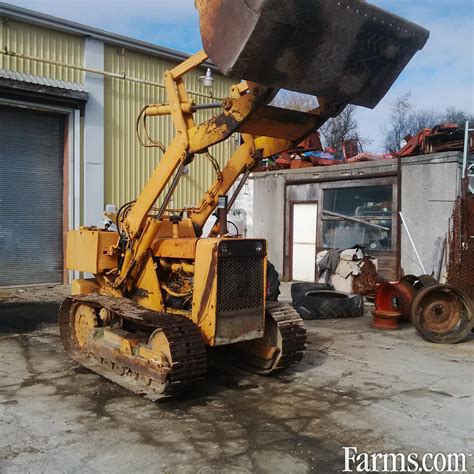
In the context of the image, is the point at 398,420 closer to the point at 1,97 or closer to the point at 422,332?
the point at 422,332

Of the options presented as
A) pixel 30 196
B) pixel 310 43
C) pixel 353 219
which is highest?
pixel 310 43

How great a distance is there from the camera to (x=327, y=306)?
32.2 feet

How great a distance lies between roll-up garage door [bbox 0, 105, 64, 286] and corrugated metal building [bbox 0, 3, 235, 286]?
0.08ft

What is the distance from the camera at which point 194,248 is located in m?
5.63

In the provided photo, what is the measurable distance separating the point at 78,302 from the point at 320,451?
382 cm

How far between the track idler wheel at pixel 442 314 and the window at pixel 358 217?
3957mm

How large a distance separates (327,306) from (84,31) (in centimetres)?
923

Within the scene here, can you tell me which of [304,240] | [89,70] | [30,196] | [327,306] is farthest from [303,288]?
[89,70]

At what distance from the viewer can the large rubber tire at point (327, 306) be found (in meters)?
9.80

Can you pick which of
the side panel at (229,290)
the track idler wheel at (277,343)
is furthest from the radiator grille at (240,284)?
the track idler wheel at (277,343)

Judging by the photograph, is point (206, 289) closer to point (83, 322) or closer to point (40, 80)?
point (83, 322)

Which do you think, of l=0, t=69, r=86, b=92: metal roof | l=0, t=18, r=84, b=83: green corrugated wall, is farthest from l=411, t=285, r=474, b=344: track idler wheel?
l=0, t=18, r=84, b=83: green corrugated wall

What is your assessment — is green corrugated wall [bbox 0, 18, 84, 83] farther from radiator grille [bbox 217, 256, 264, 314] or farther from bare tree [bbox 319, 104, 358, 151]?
bare tree [bbox 319, 104, 358, 151]

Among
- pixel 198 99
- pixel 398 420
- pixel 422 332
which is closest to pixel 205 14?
pixel 398 420
